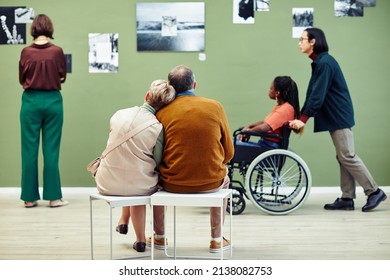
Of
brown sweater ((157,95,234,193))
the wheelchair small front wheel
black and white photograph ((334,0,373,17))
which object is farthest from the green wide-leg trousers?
black and white photograph ((334,0,373,17))

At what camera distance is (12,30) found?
6.42m

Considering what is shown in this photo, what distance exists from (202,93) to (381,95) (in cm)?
148

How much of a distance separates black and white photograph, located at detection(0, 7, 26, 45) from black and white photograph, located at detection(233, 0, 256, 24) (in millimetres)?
1756

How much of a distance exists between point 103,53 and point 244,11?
121 cm

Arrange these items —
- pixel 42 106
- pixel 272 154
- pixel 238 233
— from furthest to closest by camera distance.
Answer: pixel 42 106 → pixel 272 154 → pixel 238 233

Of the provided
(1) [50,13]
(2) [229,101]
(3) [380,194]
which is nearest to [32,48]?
(1) [50,13]

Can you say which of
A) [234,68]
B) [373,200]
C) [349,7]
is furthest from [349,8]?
[373,200]

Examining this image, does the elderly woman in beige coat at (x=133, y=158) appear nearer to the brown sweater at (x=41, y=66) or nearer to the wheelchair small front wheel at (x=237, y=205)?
the wheelchair small front wheel at (x=237, y=205)

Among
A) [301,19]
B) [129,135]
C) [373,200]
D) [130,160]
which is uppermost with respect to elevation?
[301,19]

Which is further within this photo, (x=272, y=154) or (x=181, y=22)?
(x=181, y=22)

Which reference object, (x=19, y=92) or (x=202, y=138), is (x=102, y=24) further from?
(x=202, y=138)

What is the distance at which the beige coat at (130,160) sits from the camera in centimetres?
371

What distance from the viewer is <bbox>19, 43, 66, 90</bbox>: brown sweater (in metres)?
5.58

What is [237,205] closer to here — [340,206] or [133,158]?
[340,206]
